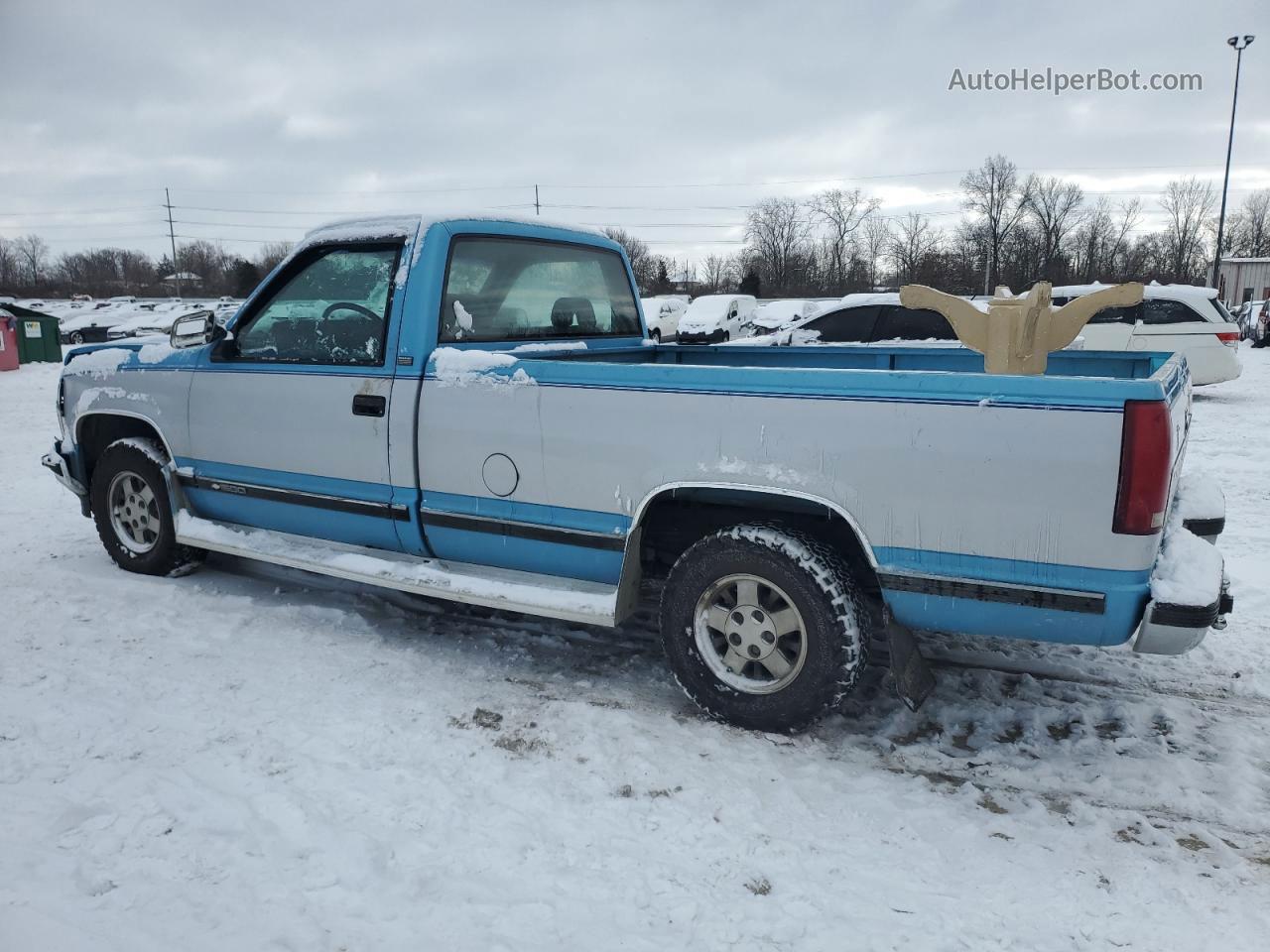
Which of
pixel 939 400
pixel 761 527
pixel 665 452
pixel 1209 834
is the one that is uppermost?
pixel 939 400

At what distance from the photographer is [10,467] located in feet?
28.7

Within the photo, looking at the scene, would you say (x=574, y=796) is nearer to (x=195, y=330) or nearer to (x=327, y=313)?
(x=327, y=313)

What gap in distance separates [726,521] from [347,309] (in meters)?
2.17

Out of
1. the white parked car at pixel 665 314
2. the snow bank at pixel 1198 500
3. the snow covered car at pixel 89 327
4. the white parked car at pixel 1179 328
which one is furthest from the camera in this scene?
the snow covered car at pixel 89 327

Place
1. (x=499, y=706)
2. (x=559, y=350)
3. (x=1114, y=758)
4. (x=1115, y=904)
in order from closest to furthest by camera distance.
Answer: (x=1115, y=904) < (x=1114, y=758) < (x=499, y=706) < (x=559, y=350)

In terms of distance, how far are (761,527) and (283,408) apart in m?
2.53

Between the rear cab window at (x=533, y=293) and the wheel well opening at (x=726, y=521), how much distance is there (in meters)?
1.29

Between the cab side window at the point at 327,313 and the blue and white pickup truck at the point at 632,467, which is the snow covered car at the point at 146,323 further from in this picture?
the cab side window at the point at 327,313

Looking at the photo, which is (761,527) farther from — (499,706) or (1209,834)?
(1209,834)

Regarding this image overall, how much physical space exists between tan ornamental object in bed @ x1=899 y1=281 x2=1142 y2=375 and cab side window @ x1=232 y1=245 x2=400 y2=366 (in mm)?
2421

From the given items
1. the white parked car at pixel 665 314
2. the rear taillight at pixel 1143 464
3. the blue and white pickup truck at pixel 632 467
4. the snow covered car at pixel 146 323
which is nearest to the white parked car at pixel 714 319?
the white parked car at pixel 665 314

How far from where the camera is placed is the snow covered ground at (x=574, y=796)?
2.43m

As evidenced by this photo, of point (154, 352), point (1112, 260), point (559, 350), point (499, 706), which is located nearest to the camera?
point (499, 706)

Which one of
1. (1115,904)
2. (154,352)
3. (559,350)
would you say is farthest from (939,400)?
(154,352)
